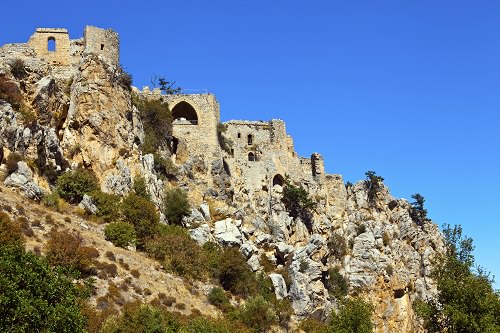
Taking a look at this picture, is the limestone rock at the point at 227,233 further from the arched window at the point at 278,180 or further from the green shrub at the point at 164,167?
the arched window at the point at 278,180

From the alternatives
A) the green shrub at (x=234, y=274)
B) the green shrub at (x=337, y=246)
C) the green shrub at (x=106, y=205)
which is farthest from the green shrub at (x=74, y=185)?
the green shrub at (x=337, y=246)

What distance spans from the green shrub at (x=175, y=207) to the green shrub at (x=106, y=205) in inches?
218

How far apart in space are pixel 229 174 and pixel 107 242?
65.6 feet

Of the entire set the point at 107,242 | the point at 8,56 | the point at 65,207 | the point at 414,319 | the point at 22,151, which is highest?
the point at 8,56

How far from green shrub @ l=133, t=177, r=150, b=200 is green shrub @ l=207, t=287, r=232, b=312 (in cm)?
861

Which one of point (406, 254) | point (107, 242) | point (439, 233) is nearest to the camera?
point (107, 242)

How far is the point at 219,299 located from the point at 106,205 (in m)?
9.80

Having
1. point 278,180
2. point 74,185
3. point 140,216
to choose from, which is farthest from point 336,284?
point 74,185

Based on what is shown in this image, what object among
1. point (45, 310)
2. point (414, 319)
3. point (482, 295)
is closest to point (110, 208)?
point (45, 310)

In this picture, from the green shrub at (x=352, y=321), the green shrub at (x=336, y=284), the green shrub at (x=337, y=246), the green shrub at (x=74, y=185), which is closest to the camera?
the green shrub at (x=352, y=321)

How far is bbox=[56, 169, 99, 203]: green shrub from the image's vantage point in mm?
41281

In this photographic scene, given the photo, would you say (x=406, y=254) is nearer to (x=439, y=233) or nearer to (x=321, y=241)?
(x=439, y=233)

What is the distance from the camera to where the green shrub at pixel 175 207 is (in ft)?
155

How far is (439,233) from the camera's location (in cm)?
7431
